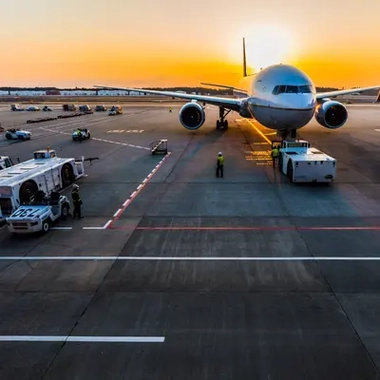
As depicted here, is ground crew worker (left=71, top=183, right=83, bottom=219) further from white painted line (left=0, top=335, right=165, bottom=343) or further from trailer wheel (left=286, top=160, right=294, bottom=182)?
trailer wheel (left=286, top=160, right=294, bottom=182)

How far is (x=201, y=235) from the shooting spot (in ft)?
48.9

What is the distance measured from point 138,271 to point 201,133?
3500 centimetres

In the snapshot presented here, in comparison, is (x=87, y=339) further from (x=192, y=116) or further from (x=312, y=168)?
(x=192, y=116)

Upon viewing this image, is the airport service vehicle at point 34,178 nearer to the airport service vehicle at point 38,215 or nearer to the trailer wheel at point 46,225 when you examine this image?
the airport service vehicle at point 38,215

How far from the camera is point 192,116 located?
40438 mm

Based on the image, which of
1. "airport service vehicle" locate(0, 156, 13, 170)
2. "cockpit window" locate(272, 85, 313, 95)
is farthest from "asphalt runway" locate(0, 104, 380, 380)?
"cockpit window" locate(272, 85, 313, 95)

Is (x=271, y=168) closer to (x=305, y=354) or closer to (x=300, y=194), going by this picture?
(x=300, y=194)

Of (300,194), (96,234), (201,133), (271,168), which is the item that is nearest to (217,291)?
(96,234)

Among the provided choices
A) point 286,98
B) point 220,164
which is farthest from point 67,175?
point 286,98

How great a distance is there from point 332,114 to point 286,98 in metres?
11.2

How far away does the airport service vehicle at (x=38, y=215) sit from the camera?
14930 millimetres

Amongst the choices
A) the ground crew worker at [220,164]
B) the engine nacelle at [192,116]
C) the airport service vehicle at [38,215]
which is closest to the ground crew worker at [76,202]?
the airport service vehicle at [38,215]

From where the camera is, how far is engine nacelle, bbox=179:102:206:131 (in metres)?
39.7

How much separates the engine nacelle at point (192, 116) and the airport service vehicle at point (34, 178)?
1775 cm
